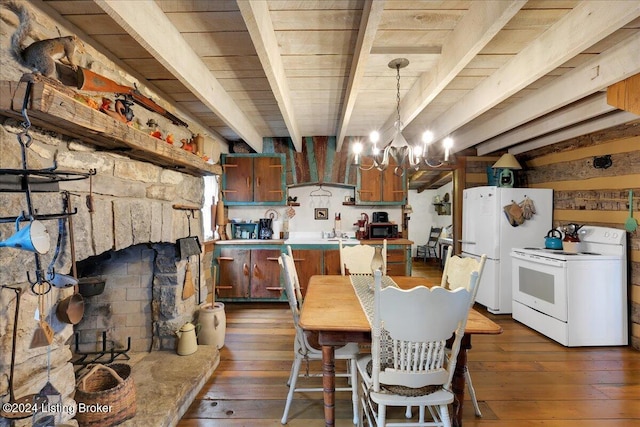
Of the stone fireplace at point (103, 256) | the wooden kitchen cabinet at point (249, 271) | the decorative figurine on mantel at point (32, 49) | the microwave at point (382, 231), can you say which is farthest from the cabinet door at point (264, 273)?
the decorative figurine on mantel at point (32, 49)

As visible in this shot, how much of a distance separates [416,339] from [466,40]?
1.55 metres

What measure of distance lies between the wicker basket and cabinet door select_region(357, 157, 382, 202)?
11.5ft

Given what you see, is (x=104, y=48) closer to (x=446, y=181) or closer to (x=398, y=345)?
(x=398, y=345)

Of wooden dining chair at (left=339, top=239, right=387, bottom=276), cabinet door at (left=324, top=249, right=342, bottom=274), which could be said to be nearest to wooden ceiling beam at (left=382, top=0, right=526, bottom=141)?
wooden dining chair at (left=339, top=239, right=387, bottom=276)

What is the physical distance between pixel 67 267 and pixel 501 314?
4379 millimetres

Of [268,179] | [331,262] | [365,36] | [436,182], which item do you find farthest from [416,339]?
[436,182]

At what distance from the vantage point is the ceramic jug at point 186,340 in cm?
256

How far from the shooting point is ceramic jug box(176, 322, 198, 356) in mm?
2562

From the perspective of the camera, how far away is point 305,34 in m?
1.86

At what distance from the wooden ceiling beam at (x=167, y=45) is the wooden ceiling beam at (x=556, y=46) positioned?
6.84 feet

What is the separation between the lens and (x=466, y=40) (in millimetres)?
1745

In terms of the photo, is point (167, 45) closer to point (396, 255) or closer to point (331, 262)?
point (331, 262)

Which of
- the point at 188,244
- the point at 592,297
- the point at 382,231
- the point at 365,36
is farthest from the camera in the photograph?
the point at 382,231

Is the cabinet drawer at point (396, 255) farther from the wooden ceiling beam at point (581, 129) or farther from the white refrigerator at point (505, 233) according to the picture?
the wooden ceiling beam at point (581, 129)
